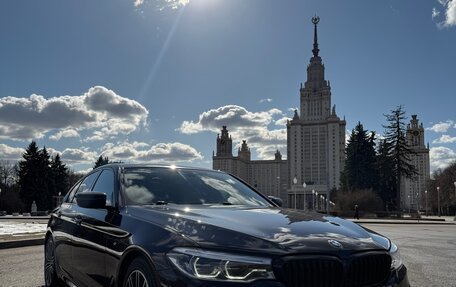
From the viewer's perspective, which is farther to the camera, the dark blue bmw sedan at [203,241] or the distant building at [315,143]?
the distant building at [315,143]

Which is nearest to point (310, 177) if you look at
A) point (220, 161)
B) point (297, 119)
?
point (297, 119)

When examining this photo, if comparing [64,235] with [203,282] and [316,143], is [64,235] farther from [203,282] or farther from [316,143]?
[316,143]

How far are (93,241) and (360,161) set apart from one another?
79.0m

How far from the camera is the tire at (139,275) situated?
11.2 feet

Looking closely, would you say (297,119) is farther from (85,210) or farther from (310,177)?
(85,210)

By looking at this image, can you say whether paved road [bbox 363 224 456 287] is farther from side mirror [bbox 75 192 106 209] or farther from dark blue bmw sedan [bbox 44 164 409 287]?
side mirror [bbox 75 192 106 209]

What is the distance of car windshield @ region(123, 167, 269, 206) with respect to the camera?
4.55 meters

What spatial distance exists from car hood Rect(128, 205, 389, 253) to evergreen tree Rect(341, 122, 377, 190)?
7688 cm

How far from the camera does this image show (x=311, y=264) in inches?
120

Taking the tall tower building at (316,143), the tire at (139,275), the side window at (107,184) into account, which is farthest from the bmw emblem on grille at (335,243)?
the tall tower building at (316,143)

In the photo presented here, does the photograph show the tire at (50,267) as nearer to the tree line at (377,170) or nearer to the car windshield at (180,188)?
the car windshield at (180,188)

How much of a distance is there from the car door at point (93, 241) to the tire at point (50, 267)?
1.13 m

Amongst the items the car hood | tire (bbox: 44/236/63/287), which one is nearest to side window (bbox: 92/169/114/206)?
the car hood

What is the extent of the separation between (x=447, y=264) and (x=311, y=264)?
8.00 meters
